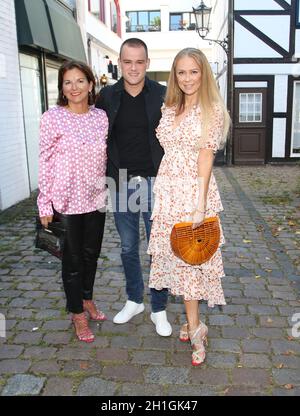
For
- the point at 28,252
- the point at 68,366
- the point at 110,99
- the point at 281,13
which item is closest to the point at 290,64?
the point at 281,13

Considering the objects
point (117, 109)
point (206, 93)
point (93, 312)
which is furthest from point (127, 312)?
point (206, 93)

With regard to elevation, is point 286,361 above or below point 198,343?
below

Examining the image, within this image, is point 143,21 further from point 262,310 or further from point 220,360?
point 220,360

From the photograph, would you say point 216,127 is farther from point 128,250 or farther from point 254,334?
point 254,334

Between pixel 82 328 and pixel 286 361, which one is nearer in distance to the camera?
pixel 286 361

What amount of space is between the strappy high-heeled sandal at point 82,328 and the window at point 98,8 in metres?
12.6

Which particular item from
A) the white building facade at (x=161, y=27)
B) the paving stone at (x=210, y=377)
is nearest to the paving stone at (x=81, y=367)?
the paving stone at (x=210, y=377)

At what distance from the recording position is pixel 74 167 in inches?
117

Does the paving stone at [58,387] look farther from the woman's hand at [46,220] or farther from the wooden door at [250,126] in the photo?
the wooden door at [250,126]

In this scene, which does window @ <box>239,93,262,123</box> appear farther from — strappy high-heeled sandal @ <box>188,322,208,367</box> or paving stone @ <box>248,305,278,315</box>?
strappy high-heeled sandal @ <box>188,322,208,367</box>

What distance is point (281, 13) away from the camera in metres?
11.9

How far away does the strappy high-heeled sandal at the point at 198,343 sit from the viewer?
9.70ft

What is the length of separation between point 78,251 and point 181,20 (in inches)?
1116

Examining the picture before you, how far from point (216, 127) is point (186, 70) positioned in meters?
0.39
